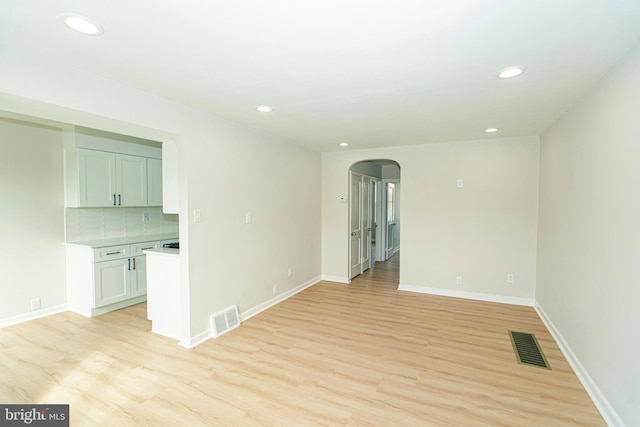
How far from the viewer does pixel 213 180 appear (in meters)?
3.24

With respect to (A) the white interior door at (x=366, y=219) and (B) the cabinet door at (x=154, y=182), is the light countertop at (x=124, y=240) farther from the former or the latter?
(A) the white interior door at (x=366, y=219)

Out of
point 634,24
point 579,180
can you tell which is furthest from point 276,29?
point 579,180

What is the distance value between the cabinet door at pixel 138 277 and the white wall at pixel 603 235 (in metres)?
5.14

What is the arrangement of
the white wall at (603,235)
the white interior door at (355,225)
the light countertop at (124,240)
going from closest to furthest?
1. the white wall at (603,235)
2. the light countertop at (124,240)
3. the white interior door at (355,225)

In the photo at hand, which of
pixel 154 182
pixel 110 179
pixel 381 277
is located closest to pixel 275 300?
pixel 381 277

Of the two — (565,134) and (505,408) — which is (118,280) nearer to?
(505,408)

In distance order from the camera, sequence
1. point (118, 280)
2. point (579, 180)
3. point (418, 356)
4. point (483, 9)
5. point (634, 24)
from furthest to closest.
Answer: point (118, 280)
point (418, 356)
point (579, 180)
point (634, 24)
point (483, 9)

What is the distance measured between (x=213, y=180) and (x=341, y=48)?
2.06 m

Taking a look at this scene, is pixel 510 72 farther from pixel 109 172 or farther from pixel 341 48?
pixel 109 172

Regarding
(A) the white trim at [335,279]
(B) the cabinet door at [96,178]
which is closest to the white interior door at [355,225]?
(A) the white trim at [335,279]

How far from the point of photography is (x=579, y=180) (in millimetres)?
2643

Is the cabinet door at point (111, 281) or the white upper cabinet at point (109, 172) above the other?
the white upper cabinet at point (109, 172)

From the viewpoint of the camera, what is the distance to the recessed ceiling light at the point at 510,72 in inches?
80.9

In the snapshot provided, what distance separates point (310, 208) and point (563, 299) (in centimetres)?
363
